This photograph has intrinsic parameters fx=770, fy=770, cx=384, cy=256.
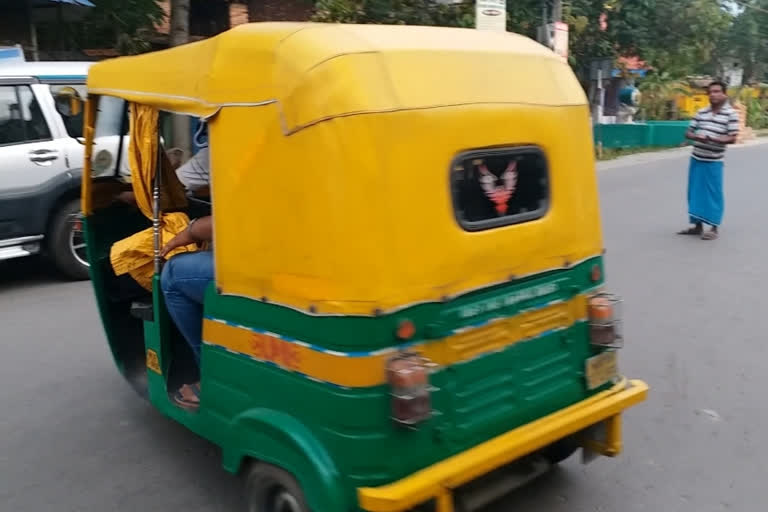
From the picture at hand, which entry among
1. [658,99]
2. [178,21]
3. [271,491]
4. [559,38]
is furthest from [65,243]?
[658,99]

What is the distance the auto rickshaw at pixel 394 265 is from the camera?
2.39 metres

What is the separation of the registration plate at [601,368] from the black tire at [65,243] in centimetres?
533

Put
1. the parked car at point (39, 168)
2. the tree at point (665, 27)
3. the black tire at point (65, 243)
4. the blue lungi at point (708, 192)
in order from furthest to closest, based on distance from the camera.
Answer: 1. the tree at point (665, 27)
2. the blue lungi at point (708, 192)
3. the black tire at point (65, 243)
4. the parked car at point (39, 168)

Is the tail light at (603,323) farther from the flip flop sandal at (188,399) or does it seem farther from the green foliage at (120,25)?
the green foliage at (120,25)

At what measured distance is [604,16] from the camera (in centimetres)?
1809

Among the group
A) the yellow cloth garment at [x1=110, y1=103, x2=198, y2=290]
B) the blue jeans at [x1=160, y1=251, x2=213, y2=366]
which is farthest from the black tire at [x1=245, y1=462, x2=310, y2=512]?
the yellow cloth garment at [x1=110, y1=103, x2=198, y2=290]

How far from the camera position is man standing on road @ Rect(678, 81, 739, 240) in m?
8.16

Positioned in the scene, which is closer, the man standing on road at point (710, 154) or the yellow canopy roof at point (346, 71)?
the yellow canopy roof at point (346, 71)

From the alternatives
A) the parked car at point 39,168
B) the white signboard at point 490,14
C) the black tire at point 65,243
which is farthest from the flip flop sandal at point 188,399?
the white signboard at point 490,14

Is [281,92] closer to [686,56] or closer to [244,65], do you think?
[244,65]

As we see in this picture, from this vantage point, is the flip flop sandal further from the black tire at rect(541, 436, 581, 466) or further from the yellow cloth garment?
the black tire at rect(541, 436, 581, 466)

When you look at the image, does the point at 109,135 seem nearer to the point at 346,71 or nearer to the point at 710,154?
the point at 346,71

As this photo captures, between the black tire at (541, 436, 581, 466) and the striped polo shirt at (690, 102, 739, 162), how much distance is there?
597cm

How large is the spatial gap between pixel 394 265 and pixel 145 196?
5.04 feet
